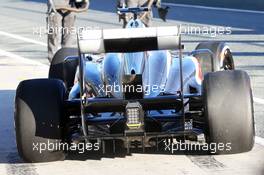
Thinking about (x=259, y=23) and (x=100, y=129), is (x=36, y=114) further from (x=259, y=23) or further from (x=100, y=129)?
(x=259, y=23)

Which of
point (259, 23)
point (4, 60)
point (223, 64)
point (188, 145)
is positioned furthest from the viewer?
point (259, 23)

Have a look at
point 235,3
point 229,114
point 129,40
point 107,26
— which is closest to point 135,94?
point 129,40

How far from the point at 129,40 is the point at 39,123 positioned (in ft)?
3.39

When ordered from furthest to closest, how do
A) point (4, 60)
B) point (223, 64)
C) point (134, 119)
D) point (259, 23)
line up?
point (259, 23) → point (4, 60) → point (223, 64) → point (134, 119)

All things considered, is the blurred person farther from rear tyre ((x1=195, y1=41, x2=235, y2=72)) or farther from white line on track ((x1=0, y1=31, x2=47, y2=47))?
white line on track ((x1=0, y1=31, x2=47, y2=47))

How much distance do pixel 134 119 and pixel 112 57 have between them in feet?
3.63

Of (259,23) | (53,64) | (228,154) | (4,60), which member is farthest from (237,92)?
(259,23)

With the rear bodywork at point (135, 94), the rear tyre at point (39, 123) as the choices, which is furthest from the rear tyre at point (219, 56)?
the rear tyre at point (39, 123)

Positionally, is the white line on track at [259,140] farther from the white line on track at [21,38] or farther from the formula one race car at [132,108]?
the white line on track at [21,38]

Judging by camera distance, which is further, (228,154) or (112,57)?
(112,57)

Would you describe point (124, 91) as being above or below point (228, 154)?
above

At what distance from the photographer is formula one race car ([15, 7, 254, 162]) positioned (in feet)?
24.3

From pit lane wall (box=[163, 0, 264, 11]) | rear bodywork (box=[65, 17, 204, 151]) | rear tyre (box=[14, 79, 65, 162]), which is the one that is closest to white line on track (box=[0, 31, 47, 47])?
pit lane wall (box=[163, 0, 264, 11])

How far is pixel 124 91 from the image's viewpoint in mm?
7629
